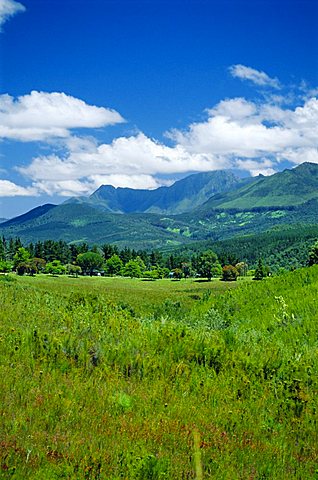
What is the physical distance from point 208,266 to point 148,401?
581ft

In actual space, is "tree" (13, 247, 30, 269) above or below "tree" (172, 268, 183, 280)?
above

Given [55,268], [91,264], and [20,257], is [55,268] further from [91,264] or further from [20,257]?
[91,264]

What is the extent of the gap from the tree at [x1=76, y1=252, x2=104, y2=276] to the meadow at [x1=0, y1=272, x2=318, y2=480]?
173225 mm

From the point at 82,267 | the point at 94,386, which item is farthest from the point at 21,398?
the point at 82,267

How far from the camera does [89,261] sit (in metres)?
182

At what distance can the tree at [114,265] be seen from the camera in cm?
18538

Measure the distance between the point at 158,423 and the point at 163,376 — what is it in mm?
1536

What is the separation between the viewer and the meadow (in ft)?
14.8

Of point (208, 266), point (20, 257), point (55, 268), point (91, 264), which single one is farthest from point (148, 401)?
point (91, 264)

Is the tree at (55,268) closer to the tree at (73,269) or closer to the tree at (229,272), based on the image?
the tree at (73,269)

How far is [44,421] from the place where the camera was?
507 cm

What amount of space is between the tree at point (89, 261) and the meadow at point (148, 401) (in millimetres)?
173225

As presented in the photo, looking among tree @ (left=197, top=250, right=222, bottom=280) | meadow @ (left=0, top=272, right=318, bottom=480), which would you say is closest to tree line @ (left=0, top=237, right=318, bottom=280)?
tree @ (left=197, top=250, right=222, bottom=280)

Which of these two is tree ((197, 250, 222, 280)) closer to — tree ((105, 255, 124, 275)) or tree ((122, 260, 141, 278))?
tree ((122, 260, 141, 278))
